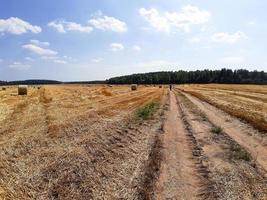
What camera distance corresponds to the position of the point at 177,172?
12.0 meters

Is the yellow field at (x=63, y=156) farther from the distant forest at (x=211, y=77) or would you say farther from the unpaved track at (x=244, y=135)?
the distant forest at (x=211, y=77)

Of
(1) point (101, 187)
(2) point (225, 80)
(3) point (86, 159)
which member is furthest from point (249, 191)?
(2) point (225, 80)

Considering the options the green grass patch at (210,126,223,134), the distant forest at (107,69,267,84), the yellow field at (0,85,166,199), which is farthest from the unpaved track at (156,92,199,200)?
the distant forest at (107,69,267,84)

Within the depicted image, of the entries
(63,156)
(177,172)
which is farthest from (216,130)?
(63,156)

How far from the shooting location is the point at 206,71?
196 m

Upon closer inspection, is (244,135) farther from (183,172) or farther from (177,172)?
(177,172)

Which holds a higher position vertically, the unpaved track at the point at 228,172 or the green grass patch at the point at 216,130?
the green grass patch at the point at 216,130

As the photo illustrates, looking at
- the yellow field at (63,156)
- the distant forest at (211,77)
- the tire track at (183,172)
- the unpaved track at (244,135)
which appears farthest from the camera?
the distant forest at (211,77)

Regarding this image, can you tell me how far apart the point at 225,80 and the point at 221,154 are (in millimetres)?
173314

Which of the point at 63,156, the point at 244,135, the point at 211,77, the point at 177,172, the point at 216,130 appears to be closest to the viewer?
the point at 177,172

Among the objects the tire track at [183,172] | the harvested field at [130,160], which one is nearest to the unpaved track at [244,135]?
the harvested field at [130,160]

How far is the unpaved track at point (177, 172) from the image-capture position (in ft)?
33.5

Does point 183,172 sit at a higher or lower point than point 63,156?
lower

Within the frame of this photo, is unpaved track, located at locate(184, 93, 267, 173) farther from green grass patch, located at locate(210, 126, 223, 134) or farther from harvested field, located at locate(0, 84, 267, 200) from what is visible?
green grass patch, located at locate(210, 126, 223, 134)
